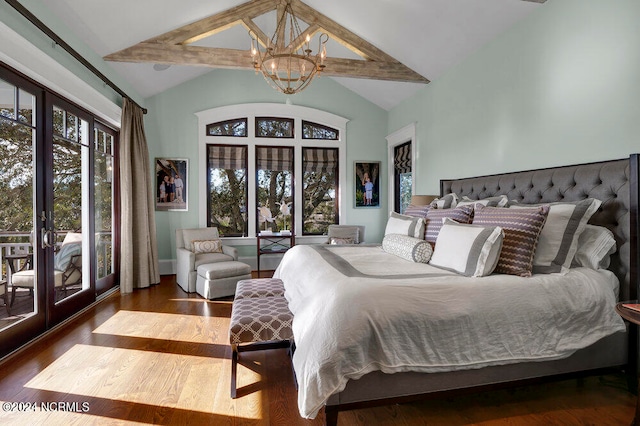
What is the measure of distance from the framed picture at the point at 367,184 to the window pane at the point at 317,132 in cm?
Answer: 70

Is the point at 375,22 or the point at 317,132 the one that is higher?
the point at 375,22

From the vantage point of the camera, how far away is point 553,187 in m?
2.61

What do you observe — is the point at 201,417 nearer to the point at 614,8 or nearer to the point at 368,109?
the point at 614,8

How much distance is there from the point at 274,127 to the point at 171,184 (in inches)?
79.4

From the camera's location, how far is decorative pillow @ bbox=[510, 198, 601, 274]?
210cm

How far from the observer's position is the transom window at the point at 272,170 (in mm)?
5645

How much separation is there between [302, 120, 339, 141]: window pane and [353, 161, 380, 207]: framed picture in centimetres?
70

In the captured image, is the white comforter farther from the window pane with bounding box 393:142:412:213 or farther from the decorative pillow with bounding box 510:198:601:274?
the window pane with bounding box 393:142:412:213

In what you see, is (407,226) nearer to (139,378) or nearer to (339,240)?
(339,240)

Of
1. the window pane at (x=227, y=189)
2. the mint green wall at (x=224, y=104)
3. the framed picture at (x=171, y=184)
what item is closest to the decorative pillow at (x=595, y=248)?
the mint green wall at (x=224, y=104)

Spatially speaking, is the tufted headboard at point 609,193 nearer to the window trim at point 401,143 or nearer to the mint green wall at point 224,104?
the window trim at point 401,143

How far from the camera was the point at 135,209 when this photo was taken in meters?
4.59

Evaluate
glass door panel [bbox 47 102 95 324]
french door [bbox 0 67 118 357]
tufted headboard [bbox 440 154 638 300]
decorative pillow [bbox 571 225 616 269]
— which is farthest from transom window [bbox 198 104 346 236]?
decorative pillow [bbox 571 225 616 269]

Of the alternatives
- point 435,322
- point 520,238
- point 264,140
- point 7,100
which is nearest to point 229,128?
point 264,140
